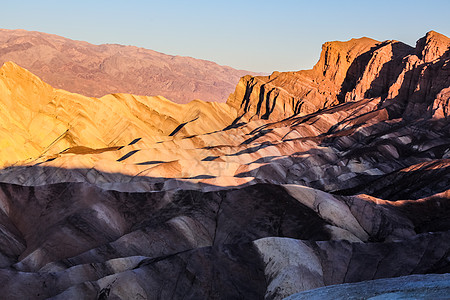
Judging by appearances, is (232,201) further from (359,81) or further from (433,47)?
(359,81)

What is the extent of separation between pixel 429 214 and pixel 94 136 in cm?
7513

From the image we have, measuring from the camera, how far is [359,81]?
123875 mm

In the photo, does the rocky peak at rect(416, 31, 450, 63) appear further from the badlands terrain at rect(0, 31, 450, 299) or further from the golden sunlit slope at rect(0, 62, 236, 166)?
the golden sunlit slope at rect(0, 62, 236, 166)

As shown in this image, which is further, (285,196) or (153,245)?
(285,196)

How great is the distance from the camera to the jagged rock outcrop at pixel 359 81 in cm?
10069

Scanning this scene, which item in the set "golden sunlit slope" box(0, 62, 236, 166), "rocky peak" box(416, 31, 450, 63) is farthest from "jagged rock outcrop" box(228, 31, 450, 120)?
"golden sunlit slope" box(0, 62, 236, 166)

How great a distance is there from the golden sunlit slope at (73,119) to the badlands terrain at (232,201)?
0.40 metres

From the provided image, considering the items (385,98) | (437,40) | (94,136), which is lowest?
(94,136)

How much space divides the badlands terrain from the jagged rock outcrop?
2.13 feet

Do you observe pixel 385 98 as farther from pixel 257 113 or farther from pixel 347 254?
pixel 347 254

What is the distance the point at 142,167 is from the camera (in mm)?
65188

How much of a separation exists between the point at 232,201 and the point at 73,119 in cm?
6475

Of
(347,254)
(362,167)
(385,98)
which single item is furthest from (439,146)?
(347,254)

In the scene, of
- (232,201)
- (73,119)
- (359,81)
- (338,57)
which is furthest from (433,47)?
(232,201)
